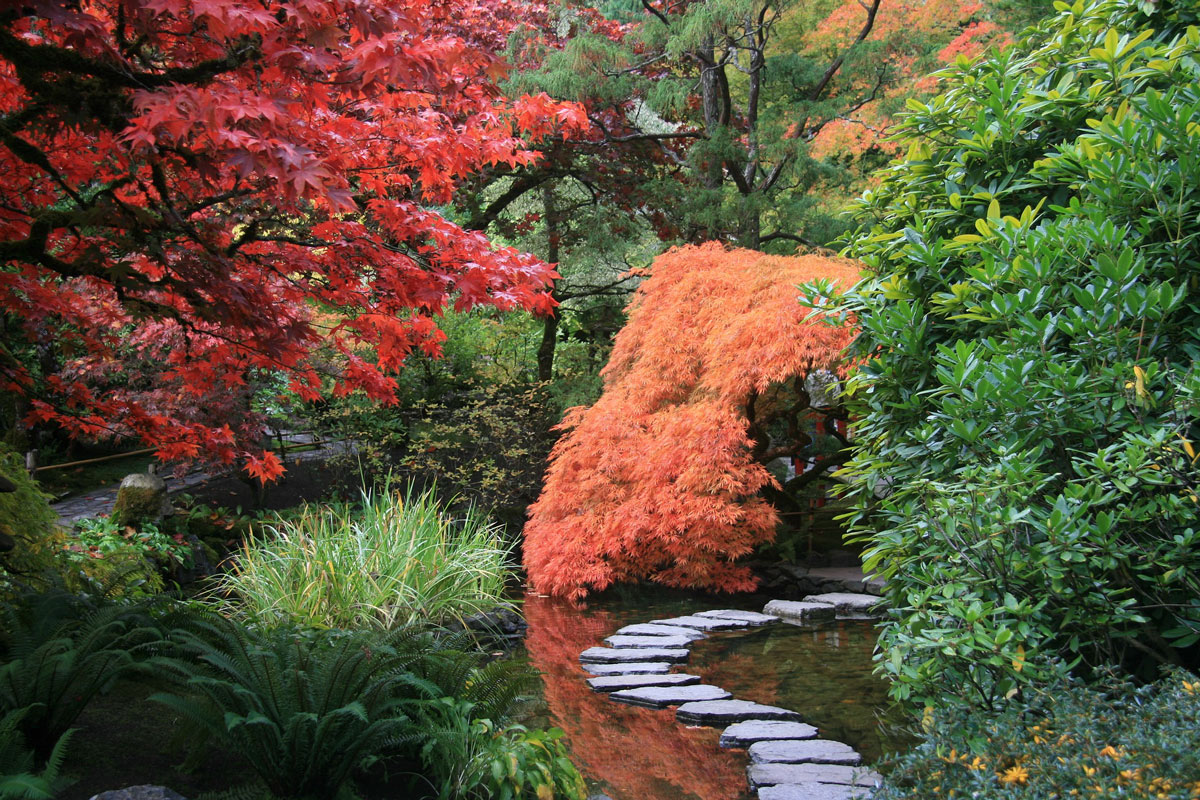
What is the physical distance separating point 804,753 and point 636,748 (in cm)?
82

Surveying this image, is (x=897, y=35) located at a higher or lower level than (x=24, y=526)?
higher

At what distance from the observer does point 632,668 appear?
18.3 feet

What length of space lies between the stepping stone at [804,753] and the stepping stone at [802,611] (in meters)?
3.27

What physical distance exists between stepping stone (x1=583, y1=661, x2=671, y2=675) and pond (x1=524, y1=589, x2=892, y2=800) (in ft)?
0.36

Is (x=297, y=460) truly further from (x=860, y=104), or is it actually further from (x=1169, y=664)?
(x=1169, y=664)

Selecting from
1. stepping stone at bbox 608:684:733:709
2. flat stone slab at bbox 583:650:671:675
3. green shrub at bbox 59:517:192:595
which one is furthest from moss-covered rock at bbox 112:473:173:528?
stepping stone at bbox 608:684:733:709

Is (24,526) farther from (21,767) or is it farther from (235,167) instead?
(235,167)

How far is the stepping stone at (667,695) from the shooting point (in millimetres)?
4832

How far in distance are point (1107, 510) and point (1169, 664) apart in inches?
17.4

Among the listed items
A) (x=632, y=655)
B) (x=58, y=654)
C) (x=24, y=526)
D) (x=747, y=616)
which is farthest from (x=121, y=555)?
(x=747, y=616)

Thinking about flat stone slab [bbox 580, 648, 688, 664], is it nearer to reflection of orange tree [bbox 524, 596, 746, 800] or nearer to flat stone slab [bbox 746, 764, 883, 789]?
reflection of orange tree [bbox 524, 596, 746, 800]

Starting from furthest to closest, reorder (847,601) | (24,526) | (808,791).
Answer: (847,601), (24,526), (808,791)

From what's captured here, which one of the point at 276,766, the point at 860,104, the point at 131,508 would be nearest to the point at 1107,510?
the point at 276,766

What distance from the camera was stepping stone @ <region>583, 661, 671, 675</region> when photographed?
551 cm
